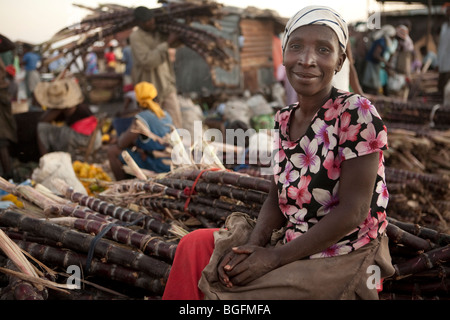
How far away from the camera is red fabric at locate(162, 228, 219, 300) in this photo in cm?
155

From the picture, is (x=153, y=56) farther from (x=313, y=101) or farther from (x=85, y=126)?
(x=313, y=101)

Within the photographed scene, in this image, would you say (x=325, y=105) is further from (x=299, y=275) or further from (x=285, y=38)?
(x=299, y=275)

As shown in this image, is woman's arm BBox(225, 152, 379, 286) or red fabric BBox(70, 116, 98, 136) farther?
red fabric BBox(70, 116, 98, 136)

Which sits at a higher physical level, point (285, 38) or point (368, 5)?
point (368, 5)

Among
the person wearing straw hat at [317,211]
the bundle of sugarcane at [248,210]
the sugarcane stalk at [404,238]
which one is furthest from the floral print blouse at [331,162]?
the bundle of sugarcane at [248,210]

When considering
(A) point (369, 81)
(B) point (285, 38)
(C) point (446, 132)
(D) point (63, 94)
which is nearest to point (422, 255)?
(B) point (285, 38)

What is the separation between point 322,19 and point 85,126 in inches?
208

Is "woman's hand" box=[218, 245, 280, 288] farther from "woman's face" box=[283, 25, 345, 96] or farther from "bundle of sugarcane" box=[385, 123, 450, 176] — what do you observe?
"bundle of sugarcane" box=[385, 123, 450, 176]

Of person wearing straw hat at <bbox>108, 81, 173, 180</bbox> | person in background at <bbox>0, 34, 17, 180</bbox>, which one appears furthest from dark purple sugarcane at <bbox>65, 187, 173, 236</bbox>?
person in background at <bbox>0, 34, 17, 180</bbox>

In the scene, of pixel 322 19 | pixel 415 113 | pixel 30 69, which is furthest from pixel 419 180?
pixel 30 69

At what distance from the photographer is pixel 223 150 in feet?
15.0

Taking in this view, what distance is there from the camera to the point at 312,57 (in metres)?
1.53
